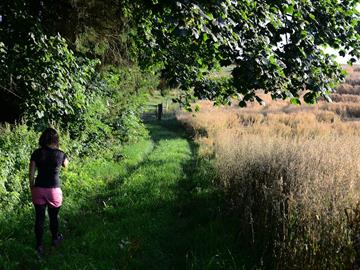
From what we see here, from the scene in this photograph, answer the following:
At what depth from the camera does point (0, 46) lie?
8.01 m

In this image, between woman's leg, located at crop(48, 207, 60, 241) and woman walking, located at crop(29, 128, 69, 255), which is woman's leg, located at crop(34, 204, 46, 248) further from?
woman's leg, located at crop(48, 207, 60, 241)

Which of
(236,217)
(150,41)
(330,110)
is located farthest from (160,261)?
(330,110)

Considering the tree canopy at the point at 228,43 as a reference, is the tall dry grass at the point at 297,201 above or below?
below

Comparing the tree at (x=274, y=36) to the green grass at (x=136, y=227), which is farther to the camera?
the green grass at (x=136, y=227)

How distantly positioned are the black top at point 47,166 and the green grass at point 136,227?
1.04 metres

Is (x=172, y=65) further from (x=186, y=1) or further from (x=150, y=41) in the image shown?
(x=186, y=1)

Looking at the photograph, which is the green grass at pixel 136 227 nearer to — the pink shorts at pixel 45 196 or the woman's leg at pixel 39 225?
the woman's leg at pixel 39 225

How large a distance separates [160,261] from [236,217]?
1.63 meters

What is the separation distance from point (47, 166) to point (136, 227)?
205cm

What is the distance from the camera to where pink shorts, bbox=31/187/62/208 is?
21.6 ft

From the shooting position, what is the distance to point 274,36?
18.5ft

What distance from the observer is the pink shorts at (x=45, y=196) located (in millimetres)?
6590

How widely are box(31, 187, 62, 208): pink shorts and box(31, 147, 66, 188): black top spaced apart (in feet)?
0.25

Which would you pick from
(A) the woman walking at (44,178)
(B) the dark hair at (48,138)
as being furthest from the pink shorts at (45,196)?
(B) the dark hair at (48,138)
